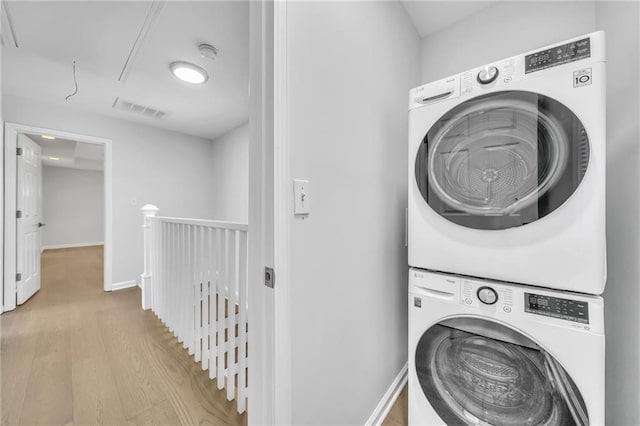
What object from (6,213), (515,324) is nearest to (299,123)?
(515,324)

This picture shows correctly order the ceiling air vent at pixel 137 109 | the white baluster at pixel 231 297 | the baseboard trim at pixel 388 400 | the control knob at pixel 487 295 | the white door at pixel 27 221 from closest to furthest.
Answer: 1. the control knob at pixel 487 295
2. the baseboard trim at pixel 388 400
3. the white baluster at pixel 231 297
4. the white door at pixel 27 221
5. the ceiling air vent at pixel 137 109

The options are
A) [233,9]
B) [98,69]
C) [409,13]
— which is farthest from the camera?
[98,69]

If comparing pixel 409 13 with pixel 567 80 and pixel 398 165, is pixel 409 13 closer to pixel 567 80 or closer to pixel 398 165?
pixel 398 165

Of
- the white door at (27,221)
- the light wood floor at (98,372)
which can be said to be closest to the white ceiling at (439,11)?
the light wood floor at (98,372)

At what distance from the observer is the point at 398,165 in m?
1.52

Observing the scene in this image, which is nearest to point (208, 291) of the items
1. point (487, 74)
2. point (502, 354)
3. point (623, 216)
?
point (502, 354)

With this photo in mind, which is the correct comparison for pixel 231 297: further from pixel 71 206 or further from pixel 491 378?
pixel 71 206

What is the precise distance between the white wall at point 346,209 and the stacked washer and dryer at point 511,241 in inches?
8.1

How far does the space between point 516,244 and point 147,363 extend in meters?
2.33

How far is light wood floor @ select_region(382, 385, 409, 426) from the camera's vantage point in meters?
1.27

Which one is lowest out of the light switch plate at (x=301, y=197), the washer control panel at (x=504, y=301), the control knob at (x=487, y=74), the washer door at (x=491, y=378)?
the washer door at (x=491, y=378)

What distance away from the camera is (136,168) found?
3465 mm

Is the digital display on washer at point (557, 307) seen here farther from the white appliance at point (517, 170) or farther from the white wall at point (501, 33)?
the white wall at point (501, 33)

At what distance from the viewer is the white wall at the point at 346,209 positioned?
32.8 inches
